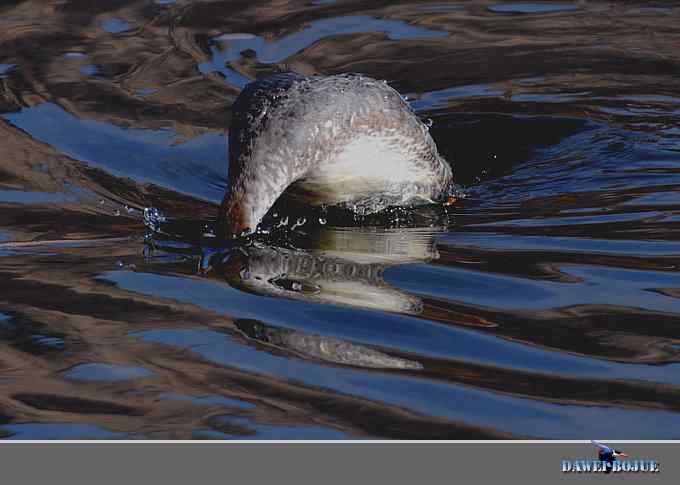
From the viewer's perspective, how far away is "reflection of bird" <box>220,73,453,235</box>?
20.7 feet

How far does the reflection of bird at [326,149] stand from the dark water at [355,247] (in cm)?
25

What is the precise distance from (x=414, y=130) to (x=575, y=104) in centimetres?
222

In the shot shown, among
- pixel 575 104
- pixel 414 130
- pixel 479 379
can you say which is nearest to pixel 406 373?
pixel 479 379

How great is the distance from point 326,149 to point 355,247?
68cm

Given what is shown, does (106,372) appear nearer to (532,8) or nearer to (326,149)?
(326,149)

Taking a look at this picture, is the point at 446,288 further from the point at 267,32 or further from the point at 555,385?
the point at 267,32

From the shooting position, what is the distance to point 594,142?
8.28 meters

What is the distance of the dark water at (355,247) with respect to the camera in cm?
423
